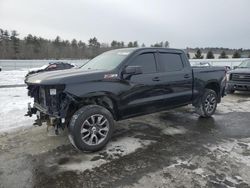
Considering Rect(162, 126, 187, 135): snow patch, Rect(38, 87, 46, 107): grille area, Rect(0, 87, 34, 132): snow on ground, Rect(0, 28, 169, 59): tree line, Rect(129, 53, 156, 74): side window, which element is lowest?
Rect(162, 126, 187, 135): snow patch

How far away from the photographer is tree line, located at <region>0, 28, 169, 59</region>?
5747 centimetres

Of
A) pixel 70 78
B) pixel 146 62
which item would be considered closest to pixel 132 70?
pixel 146 62

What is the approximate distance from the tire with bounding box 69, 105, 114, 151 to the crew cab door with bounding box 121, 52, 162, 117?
0.54m

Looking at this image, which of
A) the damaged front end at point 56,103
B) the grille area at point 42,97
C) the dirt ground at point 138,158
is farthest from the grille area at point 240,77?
the grille area at point 42,97

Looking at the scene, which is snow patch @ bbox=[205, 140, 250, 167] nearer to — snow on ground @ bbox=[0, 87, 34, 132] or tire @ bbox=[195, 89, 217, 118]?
tire @ bbox=[195, 89, 217, 118]

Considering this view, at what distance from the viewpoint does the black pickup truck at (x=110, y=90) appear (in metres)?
4.07

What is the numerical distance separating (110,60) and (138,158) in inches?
87.0

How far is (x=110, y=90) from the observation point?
14.6 feet

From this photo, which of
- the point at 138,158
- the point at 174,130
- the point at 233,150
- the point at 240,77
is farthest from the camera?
the point at 240,77

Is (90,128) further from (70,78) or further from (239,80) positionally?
A: (239,80)

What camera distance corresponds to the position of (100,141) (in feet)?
14.3

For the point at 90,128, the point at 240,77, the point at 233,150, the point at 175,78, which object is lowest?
the point at 233,150

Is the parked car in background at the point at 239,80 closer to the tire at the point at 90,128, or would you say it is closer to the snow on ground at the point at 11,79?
the tire at the point at 90,128

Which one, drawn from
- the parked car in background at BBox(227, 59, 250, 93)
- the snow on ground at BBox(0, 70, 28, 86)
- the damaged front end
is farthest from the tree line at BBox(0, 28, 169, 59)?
the damaged front end
